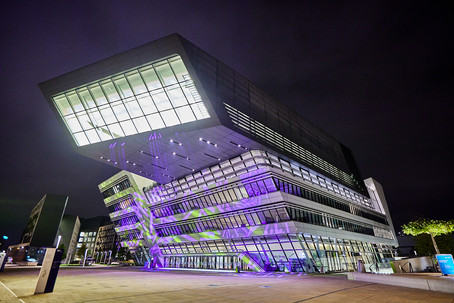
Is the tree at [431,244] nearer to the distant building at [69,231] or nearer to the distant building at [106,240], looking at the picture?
the distant building at [106,240]

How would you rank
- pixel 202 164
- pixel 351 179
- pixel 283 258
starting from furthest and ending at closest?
1. pixel 351 179
2. pixel 202 164
3. pixel 283 258

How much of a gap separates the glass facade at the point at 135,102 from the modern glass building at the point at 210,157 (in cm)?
13

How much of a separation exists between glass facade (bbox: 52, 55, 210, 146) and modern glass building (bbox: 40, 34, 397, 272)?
0.13 meters

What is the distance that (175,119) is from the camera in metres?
30.2

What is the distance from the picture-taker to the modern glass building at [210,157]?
28344 mm

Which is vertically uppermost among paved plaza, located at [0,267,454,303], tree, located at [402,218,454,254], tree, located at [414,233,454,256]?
tree, located at [402,218,454,254]

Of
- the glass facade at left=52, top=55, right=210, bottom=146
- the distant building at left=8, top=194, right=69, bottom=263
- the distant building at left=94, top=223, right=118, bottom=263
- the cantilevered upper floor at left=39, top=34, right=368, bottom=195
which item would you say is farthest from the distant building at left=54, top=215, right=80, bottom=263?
the glass facade at left=52, top=55, right=210, bottom=146

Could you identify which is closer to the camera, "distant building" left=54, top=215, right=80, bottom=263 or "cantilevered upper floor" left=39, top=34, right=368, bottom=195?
"cantilevered upper floor" left=39, top=34, right=368, bottom=195

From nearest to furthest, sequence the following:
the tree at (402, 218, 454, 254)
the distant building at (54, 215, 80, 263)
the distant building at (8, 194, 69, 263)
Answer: the tree at (402, 218, 454, 254), the distant building at (8, 194, 69, 263), the distant building at (54, 215, 80, 263)

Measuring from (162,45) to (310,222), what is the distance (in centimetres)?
3184

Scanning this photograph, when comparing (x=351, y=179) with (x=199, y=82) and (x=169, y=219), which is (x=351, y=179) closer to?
(x=169, y=219)

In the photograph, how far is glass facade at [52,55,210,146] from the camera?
90.5 ft

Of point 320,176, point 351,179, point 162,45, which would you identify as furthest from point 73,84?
point 351,179

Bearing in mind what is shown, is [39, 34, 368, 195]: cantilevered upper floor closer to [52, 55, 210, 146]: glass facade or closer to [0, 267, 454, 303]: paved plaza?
[52, 55, 210, 146]: glass facade
